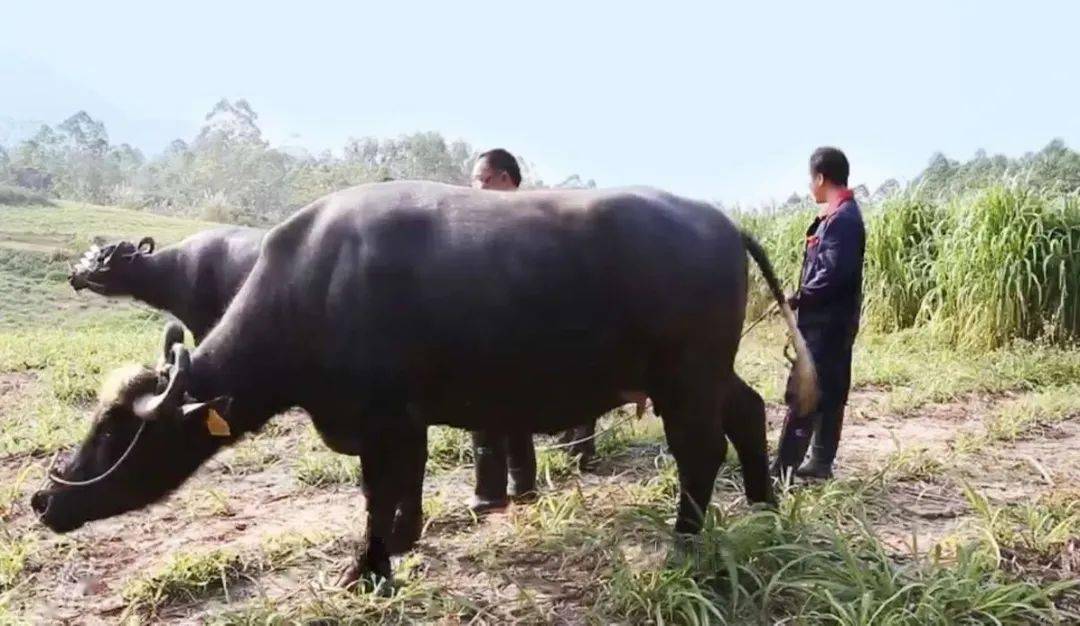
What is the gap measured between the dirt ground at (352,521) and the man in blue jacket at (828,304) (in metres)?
0.29

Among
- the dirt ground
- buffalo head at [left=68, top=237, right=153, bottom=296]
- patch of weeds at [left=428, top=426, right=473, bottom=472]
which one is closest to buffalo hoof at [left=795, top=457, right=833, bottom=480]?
the dirt ground

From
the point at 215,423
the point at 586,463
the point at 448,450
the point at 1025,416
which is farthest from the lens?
the point at 1025,416

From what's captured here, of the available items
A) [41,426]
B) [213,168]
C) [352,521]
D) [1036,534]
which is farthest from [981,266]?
[213,168]

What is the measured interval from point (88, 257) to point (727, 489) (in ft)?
15.4

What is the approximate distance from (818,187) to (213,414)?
283 centimetres

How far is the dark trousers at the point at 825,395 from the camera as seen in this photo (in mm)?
4262

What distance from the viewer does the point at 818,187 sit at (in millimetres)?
4297

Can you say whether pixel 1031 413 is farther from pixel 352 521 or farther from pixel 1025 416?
pixel 352 521

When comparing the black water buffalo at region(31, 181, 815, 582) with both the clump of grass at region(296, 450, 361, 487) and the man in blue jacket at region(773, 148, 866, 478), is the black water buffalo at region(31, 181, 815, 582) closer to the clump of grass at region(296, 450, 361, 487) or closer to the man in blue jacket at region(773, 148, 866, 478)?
the man in blue jacket at region(773, 148, 866, 478)

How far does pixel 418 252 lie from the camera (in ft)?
10.5

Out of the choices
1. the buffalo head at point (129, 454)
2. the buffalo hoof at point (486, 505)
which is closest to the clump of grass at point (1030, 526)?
the buffalo hoof at point (486, 505)

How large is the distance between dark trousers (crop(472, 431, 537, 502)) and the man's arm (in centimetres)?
148

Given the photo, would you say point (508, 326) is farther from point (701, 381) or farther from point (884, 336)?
point (884, 336)

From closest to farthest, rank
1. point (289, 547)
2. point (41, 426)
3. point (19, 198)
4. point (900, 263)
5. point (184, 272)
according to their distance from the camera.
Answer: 1. point (289, 547)
2. point (41, 426)
3. point (184, 272)
4. point (900, 263)
5. point (19, 198)
